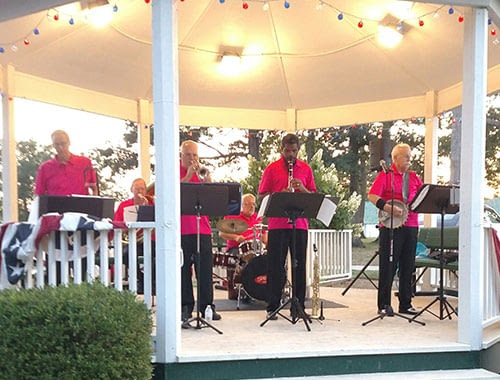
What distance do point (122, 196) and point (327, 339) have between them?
1409 centimetres

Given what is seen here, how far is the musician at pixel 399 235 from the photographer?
4625 millimetres

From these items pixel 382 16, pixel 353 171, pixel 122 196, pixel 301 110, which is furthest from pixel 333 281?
pixel 353 171

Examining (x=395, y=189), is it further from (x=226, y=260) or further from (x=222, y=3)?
(x=222, y=3)

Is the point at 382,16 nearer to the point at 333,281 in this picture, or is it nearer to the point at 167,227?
the point at 167,227

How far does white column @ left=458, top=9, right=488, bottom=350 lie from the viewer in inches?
141

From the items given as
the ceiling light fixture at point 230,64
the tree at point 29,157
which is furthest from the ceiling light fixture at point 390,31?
the tree at point 29,157

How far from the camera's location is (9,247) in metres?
3.07

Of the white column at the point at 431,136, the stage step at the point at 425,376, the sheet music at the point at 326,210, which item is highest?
the white column at the point at 431,136

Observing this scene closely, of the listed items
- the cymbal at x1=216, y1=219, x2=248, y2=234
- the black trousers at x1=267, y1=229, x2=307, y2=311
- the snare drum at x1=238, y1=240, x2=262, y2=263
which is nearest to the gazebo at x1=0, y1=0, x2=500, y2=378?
the black trousers at x1=267, y1=229, x2=307, y2=311

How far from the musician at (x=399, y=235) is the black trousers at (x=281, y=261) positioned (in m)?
0.78

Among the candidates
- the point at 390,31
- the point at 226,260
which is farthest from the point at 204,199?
the point at 390,31

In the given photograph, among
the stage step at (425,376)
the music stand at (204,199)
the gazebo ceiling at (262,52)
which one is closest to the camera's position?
the stage step at (425,376)

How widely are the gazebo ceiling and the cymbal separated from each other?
1.97 m

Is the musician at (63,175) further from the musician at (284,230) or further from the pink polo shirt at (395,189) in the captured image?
the pink polo shirt at (395,189)
